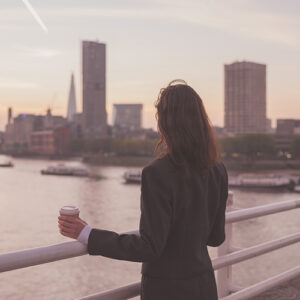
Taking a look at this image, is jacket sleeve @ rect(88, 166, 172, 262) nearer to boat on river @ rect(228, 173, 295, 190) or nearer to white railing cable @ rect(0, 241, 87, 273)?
white railing cable @ rect(0, 241, 87, 273)

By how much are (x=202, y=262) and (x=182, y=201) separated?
0.25m

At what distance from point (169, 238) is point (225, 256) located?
3.30ft

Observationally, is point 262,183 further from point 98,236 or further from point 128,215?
point 98,236

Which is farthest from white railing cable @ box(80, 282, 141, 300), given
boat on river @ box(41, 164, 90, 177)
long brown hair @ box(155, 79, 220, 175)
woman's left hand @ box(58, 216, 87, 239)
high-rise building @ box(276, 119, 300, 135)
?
high-rise building @ box(276, 119, 300, 135)

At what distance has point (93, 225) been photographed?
1053 inches

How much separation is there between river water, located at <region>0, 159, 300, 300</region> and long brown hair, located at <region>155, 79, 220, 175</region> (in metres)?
14.4

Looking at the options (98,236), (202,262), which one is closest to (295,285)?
(202,262)

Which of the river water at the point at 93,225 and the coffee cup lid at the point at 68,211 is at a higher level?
the coffee cup lid at the point at 68,211

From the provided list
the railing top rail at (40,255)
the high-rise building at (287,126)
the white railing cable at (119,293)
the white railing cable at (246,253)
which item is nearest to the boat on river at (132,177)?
the white railing cable at (246,253)

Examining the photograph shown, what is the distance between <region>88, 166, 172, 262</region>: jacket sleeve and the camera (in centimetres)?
158

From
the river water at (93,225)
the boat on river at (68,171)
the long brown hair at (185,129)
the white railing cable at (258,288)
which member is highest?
the long brown hair at (185,129)

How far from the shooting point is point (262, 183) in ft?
171

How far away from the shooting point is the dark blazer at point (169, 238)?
159 cm

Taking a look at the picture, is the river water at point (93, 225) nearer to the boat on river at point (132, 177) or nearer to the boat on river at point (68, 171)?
the boat on river at point (132, 177)
